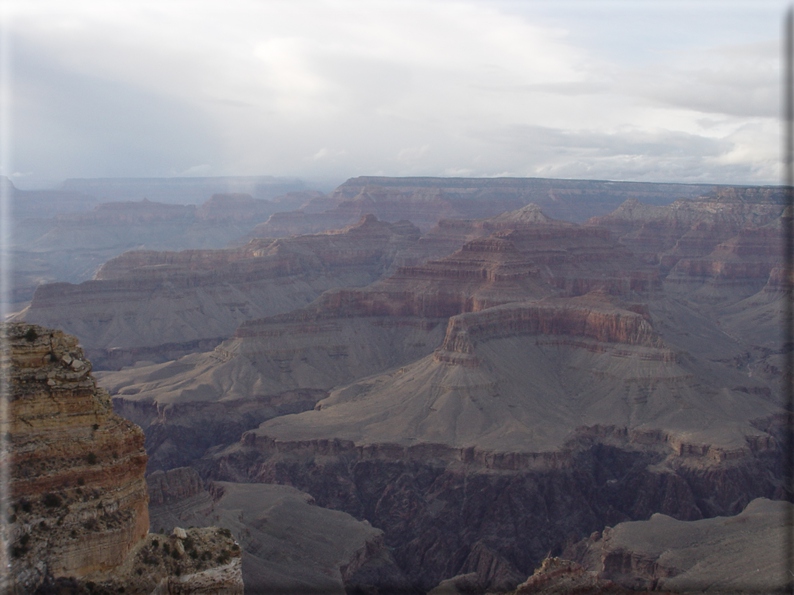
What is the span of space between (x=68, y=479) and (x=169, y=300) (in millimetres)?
133206

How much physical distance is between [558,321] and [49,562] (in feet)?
313

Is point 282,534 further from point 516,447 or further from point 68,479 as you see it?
point 68,479

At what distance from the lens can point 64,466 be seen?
31453mm

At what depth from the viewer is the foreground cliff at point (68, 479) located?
3022cm

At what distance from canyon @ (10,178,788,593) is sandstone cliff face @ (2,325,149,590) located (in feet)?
84.1

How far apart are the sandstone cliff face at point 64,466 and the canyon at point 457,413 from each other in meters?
25.6

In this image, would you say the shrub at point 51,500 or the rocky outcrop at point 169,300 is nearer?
the shrub at point 51,500

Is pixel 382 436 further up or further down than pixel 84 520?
further down

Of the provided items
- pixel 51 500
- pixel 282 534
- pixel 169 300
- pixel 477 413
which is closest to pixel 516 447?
pixel 477 413

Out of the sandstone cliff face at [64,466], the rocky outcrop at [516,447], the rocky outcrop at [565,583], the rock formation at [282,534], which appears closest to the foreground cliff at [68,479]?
the sandstone cliff face at [64,466]

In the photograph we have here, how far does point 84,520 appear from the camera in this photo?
31.2 m

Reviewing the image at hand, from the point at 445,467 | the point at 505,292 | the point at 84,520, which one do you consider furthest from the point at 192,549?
the point at 505,292

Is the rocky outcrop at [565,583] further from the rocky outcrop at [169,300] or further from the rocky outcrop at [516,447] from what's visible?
the rocky outcrop at [169,300]

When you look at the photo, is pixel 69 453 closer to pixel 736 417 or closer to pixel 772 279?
pixel 736 417
